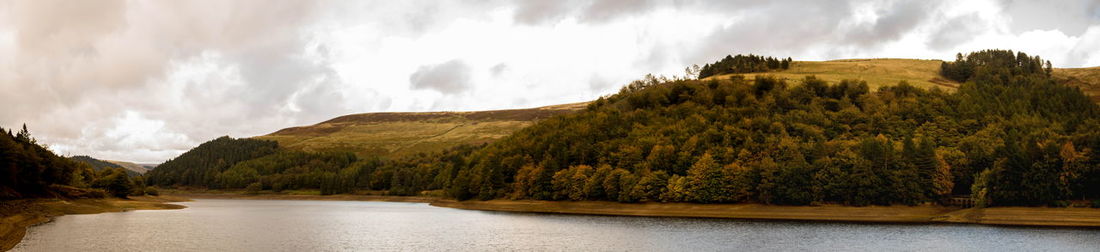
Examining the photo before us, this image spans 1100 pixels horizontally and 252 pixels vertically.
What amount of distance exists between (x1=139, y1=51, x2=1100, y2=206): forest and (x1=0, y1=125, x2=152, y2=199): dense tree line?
7422 cm

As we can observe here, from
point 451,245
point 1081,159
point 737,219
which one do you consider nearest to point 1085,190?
point 1081,159

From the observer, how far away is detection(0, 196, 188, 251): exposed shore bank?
7112cm


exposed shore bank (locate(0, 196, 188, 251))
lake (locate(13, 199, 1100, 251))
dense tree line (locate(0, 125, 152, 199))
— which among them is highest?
dense tree line (locate(0, 125, 152, 199))

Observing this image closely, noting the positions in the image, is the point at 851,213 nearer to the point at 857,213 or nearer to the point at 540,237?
the point at 857,213

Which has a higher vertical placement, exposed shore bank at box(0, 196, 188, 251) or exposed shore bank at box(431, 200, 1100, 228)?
exposed shore bank at box(0, 196, 188, 251)

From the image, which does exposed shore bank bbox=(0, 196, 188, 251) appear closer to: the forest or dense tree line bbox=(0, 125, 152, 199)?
dense tree line bbox=(0, 125, 152, 199)

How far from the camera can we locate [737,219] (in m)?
116

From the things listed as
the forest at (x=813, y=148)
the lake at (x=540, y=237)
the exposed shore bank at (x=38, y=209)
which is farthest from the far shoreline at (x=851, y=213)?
the exposed shore bank at (x=38, y=209)

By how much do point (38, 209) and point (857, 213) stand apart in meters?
114

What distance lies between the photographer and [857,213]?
111m

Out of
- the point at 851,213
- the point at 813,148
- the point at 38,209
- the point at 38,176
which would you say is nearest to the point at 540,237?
the point at 851,213

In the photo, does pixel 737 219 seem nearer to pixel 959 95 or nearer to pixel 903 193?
pixel 903 193

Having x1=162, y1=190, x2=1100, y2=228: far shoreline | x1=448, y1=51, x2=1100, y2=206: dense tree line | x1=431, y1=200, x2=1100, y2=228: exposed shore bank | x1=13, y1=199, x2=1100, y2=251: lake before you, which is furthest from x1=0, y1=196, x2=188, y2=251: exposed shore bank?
x1=431, y1=200, x2=1100, y2=228: exposed shore bank

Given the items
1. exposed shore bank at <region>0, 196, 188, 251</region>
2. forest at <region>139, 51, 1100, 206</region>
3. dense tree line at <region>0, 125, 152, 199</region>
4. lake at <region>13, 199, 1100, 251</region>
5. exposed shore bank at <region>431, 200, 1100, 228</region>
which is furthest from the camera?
forest at <region>139, 51, 1100, 206</region>
